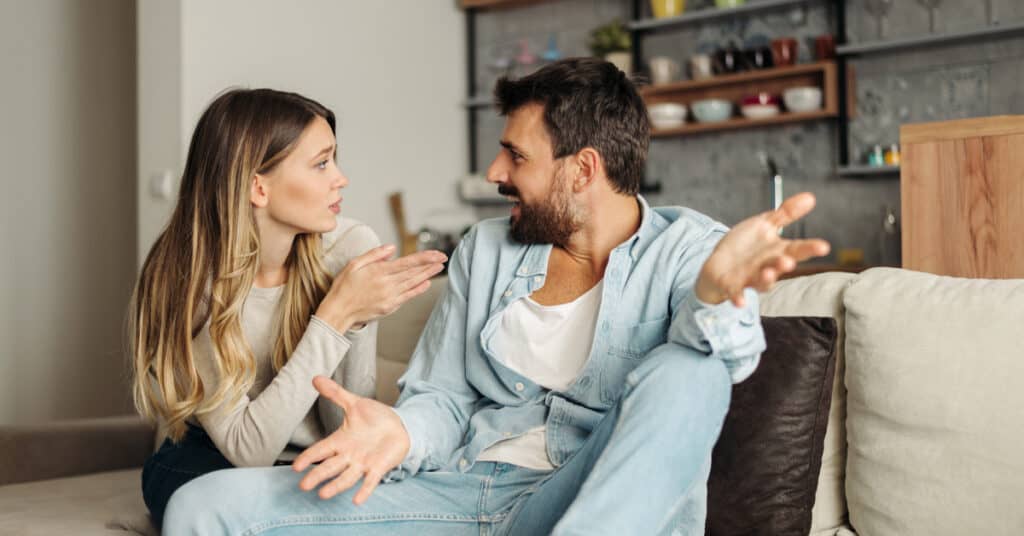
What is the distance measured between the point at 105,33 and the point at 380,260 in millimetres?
2764

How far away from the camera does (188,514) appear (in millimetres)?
1381

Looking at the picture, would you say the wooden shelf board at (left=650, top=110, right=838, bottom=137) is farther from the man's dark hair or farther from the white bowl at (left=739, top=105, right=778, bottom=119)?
the man's dark hair

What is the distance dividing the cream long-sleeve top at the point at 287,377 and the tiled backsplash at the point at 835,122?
8.02 feet

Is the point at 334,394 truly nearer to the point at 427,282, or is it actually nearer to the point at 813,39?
the point at 427,282

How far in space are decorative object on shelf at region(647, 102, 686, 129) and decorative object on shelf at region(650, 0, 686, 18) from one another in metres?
0.38

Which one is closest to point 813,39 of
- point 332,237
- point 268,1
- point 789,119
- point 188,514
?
point 789,119

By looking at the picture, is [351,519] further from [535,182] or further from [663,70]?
[663,70]

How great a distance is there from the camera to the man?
49.7 inches

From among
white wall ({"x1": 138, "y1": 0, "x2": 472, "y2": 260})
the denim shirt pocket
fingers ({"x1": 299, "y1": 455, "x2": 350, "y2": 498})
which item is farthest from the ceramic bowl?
fingers ({"x1": 299, "y1": 455, "x2": 350, "y2": 498})

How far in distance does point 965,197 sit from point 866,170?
1688mm

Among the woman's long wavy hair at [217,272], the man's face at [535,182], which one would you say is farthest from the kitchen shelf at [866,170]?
the woman's long wavy hair at [217,272]

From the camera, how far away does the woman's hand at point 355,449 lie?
1.34 meters

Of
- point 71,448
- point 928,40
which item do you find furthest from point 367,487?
point 928,40

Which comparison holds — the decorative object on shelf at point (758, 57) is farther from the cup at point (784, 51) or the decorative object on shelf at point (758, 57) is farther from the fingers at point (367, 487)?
the fingers at point (367, 487)
